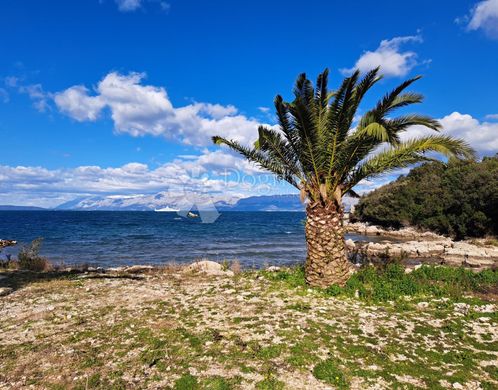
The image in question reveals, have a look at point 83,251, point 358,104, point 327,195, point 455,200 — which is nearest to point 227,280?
point 327,195

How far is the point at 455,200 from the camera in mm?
47375

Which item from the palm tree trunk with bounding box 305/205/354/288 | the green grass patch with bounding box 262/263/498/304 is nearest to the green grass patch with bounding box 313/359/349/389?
the green grass patch with bounding box 262/263/498/304

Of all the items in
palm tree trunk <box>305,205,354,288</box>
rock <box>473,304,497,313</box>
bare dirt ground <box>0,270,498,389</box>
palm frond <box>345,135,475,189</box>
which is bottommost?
bare dirt ground <box>0,270,498,389</box>

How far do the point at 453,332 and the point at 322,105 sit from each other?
317 inches

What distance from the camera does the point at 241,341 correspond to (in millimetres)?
7723

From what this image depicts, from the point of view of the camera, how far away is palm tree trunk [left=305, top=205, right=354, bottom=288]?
12.3 m

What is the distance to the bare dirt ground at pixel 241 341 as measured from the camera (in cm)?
618

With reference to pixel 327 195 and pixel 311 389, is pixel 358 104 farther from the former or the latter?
pixel 311 389

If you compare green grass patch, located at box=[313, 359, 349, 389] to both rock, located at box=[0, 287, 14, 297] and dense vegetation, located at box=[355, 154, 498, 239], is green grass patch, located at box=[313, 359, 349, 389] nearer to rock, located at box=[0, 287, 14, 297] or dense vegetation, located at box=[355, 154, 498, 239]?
rock, located at box=[0, 287, 14, 297]

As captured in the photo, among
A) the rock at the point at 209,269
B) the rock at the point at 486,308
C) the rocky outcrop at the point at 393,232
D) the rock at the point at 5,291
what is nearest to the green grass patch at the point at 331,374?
the rock at the point at 486,308

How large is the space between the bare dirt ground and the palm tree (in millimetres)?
2104

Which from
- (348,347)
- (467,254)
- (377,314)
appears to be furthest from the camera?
(467,254)

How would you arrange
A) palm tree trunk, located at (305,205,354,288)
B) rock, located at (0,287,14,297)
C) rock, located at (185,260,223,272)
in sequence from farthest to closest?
rock, located at (185,260,223,272) < palm tree trunk, located at (305,205,354,288) < rock, located at (0,287,14,297)

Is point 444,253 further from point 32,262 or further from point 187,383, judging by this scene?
point 32,262
